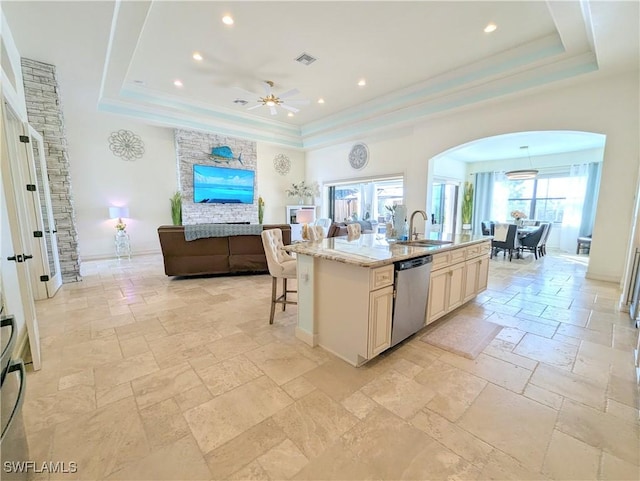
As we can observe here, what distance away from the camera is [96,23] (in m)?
3.10

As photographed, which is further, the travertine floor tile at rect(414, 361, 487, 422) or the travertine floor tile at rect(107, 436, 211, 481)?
the travertine floor tile at rect(414, 361, 487, 422)

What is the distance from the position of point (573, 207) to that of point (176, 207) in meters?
10.9

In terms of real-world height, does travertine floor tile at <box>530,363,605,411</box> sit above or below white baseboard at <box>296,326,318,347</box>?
below

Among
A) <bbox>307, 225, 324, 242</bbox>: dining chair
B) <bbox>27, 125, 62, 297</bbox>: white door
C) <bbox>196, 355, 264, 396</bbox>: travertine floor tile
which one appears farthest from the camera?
<bbox>27, 125, 62, 297</bbox>: white door

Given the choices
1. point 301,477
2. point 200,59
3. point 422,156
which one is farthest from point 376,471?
point 422,156

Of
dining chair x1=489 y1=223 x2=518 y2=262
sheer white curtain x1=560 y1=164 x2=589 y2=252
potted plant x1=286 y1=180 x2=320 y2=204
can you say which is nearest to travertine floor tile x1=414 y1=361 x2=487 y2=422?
dining chair x1=489 y1=223 x2=518 y2=262

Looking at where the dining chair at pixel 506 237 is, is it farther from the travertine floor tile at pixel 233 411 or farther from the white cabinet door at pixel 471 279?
the travertine floor tile at pixel 233 411

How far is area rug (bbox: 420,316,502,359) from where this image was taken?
2371 millimetres

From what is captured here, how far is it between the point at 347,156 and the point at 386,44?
4.09 meters

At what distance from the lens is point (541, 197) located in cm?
828

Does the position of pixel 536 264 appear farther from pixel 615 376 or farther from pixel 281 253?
pixel 281 253

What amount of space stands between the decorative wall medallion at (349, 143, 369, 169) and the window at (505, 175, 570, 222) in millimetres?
5107

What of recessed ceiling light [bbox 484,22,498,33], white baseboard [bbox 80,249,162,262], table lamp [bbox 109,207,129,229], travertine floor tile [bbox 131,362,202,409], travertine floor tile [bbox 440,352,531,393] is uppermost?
recessed ceiling light [bbox 484,22,498,33]

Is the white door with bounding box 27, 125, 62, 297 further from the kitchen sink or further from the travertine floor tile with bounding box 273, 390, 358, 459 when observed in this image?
the kitchen sink
